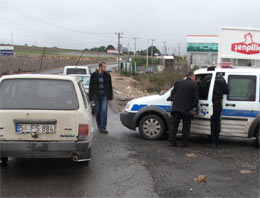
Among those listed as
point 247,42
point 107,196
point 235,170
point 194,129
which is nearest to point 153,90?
point 247,42

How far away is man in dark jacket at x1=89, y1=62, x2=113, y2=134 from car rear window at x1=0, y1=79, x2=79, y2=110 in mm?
3313

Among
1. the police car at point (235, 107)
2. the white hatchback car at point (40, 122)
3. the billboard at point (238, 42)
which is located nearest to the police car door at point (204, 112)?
the police car at point (235, 107)

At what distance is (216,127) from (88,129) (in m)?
3.26

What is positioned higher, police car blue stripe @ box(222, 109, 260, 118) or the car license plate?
the car license plate

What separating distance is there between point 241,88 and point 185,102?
1346 millimetres

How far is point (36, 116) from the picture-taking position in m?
5.03

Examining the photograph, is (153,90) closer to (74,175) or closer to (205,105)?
(205,105)

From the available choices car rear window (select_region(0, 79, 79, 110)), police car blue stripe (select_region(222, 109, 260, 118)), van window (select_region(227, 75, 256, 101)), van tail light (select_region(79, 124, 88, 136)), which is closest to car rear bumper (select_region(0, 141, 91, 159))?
van tail light (select_region(79, 124, 88, 136))

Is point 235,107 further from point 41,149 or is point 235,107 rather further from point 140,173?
point 41,149

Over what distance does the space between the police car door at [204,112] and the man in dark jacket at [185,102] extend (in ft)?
1.02

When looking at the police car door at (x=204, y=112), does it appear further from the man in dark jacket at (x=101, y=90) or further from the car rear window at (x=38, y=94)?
the car rear window at (x=38, y=94)

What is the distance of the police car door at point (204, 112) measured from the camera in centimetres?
759

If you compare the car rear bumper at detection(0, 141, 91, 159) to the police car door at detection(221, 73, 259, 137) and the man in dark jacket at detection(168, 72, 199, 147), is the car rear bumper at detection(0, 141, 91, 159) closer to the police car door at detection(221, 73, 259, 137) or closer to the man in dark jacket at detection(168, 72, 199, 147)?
the man in dark jacket at detection(168, 72, 199, 147)

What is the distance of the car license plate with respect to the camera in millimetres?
5035
